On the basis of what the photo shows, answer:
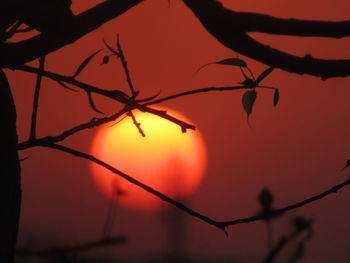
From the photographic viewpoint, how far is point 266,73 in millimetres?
1749

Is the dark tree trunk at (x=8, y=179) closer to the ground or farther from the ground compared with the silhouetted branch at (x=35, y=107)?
closer to the ground

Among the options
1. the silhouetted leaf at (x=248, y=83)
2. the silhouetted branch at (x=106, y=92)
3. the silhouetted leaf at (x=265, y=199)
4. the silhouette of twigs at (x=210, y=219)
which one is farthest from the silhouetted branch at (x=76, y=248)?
the silhouetted leaf at (x=265, y=199)

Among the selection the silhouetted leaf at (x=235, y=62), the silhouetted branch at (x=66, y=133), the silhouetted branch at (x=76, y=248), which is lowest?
the silhouetted branch at (x=76, y=248)

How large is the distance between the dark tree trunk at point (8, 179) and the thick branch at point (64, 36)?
0.60 feet

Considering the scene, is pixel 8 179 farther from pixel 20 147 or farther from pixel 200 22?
pixel 200 22

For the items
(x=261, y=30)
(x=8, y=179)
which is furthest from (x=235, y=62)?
(x=8, y=179)

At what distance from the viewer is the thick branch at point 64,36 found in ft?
5.35

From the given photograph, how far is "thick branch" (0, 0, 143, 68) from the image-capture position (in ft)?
5.35

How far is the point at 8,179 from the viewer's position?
1919mm

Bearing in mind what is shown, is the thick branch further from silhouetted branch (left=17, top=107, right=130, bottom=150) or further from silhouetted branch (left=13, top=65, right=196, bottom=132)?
silhouetted branch (left=17, top=107, right=130, bottom=150)

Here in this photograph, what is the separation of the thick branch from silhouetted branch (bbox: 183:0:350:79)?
248mm

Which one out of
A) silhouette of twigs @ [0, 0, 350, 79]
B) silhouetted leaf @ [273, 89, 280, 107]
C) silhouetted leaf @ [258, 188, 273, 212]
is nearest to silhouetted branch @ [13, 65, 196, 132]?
silhouette of twigs @ [0, 0, 350, 79]

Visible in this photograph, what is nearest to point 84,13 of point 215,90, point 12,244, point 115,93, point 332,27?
point 115,93

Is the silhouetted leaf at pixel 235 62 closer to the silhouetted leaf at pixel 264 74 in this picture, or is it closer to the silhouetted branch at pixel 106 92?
the silhouetted leaf at pixel 264 74
